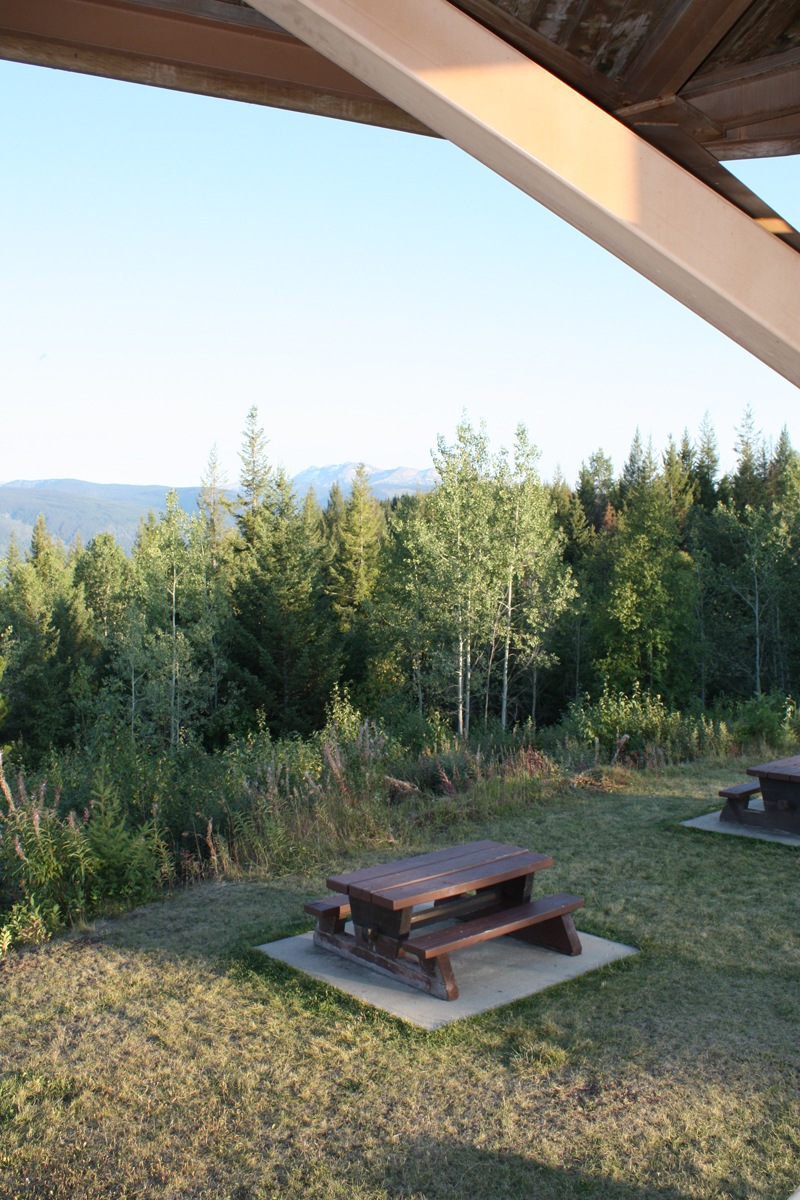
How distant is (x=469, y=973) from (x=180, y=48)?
3.86 meters

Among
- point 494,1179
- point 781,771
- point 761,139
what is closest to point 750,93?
point 761,139

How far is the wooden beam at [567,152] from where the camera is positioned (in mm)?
1062

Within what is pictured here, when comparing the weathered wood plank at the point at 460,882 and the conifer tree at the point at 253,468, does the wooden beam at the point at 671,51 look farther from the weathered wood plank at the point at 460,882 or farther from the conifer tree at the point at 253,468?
the conifer tree at the point at 253,468

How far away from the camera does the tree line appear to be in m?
22.4

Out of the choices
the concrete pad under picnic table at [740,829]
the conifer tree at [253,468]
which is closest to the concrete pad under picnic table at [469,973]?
the concrete pad under picnic table at [740,829]

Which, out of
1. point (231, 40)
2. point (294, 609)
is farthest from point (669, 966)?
point (294, 609)

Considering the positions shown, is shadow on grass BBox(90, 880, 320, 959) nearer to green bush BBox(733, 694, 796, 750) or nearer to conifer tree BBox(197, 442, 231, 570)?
green bush BBox(733, 694, 796, 750)

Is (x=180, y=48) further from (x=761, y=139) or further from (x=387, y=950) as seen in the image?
(x=387, y=950)

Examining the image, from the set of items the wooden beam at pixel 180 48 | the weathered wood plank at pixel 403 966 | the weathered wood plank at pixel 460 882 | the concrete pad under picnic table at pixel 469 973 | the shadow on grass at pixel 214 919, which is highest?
the wooden beam at pixel 180 48

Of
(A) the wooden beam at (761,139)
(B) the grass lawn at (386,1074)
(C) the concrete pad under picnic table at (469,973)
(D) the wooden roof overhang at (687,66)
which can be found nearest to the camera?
(D) the wooden roof overhang at (687,66)

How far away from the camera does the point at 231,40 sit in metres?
1.87

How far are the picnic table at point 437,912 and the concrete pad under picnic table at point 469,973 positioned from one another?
6 cm

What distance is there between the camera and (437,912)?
433 centimetres

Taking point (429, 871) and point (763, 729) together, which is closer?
point (429, 871)
